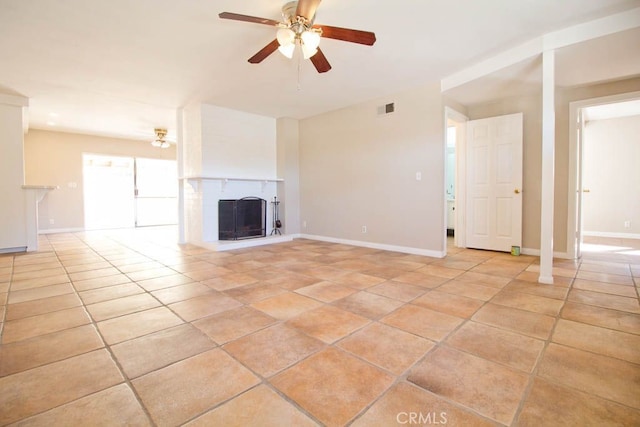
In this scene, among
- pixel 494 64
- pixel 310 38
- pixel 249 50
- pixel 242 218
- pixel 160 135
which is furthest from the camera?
pixel 160 135

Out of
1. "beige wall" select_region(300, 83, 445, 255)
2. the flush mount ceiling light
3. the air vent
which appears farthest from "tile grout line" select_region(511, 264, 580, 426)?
the flush mount ceiling light

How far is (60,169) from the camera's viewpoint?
7109 millimetres

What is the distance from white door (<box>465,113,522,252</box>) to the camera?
4.35 meters

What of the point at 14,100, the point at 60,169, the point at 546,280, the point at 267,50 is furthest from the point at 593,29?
the point at 60,169

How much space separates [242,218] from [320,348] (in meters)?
4.20

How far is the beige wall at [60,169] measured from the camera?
6.82 metres

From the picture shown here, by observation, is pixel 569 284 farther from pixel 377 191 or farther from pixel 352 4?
pixel 352 4

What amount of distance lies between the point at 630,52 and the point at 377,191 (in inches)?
126

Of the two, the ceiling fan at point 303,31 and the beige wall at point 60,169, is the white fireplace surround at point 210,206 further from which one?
the beige wall at point 60,169

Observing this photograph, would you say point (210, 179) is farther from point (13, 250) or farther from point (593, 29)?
point (593, 29)

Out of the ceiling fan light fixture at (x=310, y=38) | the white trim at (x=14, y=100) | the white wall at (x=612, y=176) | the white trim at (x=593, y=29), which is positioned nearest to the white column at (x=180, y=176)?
the white trim at (x=14, y=100)

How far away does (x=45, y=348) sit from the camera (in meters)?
1.70

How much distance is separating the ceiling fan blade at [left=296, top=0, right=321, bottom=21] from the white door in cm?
357

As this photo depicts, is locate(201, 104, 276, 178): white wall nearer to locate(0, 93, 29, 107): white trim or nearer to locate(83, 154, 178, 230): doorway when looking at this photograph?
locate(0, 93, 29, 107): white trim
